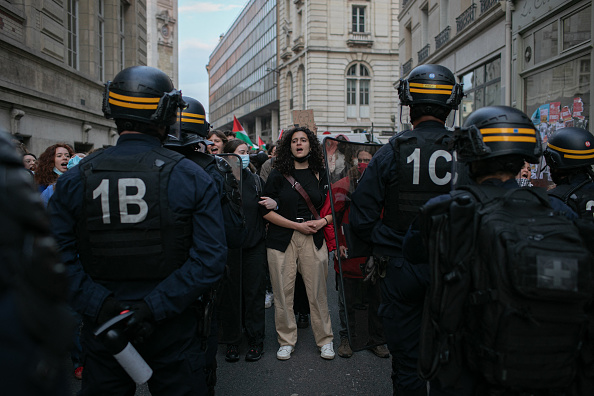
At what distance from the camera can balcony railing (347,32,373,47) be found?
37.6 metres

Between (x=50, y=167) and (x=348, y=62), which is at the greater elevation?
(x=348, y=62)

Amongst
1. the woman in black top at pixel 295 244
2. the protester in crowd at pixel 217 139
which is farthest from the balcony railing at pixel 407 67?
the woman in black top at pixel 295 244

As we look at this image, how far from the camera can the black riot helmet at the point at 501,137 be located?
196 centimetres

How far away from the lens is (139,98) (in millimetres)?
2287

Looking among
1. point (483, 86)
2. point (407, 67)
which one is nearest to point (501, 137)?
point (483, 86)

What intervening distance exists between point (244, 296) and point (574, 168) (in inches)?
118

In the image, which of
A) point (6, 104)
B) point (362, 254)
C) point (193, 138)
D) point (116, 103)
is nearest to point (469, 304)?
point (362, 254)

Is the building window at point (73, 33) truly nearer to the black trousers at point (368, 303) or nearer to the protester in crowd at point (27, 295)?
the black trousers at point (368, 303)

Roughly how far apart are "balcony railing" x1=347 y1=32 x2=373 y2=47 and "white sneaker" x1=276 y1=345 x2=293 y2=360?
36.0m

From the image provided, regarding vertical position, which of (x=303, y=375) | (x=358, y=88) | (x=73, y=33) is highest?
(x=358, y=88)

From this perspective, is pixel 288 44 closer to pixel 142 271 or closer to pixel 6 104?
pixel 6 104

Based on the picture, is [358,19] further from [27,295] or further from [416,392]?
[27,295]

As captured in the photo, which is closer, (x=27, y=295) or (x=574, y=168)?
(x=27, y=295)

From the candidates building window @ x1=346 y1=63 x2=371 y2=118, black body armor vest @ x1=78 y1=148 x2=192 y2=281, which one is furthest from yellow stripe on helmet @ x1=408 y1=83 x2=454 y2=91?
building window @ x1=346 y1=63 x2=371 y2=118
